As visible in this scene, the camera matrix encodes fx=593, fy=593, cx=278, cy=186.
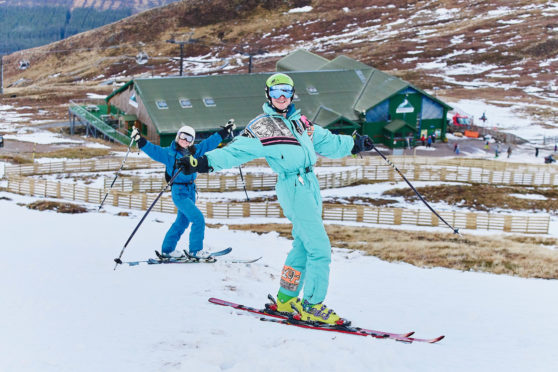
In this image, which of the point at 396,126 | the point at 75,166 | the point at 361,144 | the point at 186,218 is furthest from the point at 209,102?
the point at 361,144

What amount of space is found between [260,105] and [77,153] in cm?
1399

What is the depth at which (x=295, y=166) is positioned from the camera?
699 centimetres

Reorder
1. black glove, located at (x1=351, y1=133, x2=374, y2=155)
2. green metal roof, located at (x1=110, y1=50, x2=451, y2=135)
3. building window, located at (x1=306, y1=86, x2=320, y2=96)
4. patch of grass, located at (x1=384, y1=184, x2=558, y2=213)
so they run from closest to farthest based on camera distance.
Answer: black glove, located at (x1=351, y1=133, x2=374, y2=155) < patch of grass, located at (x1=384, y1=184, x2=558, y2=213) < green metal roof, located at (x1=110, y1=50, x2=451, y2=135) < building window, located at (x1=306, y1=86, x2=320, y2=96)

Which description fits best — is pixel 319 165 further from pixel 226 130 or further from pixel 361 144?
→ pixel 361 144

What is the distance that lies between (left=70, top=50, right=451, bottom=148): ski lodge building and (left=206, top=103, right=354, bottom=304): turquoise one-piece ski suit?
1335 inches

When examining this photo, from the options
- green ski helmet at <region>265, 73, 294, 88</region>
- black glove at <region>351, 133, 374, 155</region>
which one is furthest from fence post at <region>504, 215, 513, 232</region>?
green ski helmet at <region>265, 73, 294, 88</region>

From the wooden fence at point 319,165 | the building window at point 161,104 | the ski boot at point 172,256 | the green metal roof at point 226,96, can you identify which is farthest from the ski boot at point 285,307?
the building window at point 161,104

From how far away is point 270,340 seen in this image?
21.3 ft

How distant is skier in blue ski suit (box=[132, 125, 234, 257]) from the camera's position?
9.73 meters

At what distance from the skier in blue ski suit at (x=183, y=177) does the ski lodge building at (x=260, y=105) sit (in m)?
30.4

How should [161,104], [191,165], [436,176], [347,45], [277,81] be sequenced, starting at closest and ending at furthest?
[191,165]
[277,81]
[436,176]
[161,104]
[347,45]

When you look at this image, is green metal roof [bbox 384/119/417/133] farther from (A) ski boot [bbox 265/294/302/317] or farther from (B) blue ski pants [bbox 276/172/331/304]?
(B) blue ski pants [bbox 276/172/331/304]

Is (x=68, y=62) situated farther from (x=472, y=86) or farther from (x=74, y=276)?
(x=74, y=276)

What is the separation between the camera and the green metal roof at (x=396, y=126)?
46.0 m
